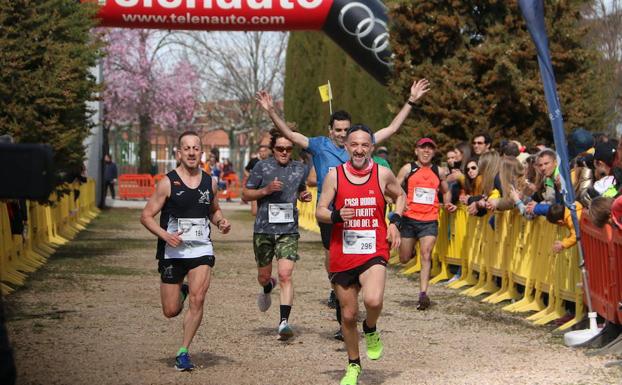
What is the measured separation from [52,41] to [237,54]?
4906cm

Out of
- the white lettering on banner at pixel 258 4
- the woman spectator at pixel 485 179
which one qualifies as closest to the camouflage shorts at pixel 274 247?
the woman spectator at pixel 485 179

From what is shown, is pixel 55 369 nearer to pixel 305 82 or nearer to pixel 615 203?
pixel 615 203

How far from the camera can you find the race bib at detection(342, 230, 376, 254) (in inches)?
316

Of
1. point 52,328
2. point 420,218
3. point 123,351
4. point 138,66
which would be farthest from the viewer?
point 138,66

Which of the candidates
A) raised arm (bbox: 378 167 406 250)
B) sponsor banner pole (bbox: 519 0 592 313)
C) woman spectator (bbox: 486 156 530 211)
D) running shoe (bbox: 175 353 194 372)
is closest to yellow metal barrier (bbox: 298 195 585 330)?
woman spectator (bbox: 486 156 530 211)

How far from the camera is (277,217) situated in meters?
10.7

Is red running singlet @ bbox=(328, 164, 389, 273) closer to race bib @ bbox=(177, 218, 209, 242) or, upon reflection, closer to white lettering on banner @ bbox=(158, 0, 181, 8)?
race bib @ bbox=(177, 218, 209, 242)

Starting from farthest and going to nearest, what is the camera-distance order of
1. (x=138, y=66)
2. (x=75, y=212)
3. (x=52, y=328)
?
(x=138, y=66)
(x=75, y=212)
(x=52, y=328)

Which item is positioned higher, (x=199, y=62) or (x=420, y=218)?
(x=199, y=62)

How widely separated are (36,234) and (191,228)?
1053 cm

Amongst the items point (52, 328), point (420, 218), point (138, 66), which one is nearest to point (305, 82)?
point (138, 66)

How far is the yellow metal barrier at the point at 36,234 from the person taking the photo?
14.5m

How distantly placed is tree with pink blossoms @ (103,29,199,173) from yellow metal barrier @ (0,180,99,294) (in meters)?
30.5

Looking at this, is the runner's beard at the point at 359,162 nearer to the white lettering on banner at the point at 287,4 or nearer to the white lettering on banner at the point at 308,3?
the white lettering on banner at the point at 287,4
